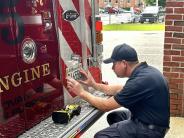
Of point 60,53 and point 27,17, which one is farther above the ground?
point 27,17

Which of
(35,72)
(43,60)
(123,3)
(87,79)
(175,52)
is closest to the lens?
(35,72)

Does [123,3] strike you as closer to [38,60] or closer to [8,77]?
[38,60]

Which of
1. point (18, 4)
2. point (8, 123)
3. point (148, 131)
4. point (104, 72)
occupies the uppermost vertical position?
point (18, 4)

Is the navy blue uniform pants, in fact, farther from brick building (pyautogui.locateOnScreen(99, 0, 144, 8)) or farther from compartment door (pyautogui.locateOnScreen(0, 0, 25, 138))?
brick building (pyautogui.locateOnScreen(99, 0, 144, 8))

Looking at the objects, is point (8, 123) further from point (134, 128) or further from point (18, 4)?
point (134, 128)

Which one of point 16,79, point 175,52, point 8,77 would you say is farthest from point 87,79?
point 175,52

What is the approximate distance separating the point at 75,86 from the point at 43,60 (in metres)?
0.43

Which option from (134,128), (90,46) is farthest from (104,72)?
(134,128)

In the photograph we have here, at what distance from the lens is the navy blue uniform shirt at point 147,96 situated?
3.40 meters

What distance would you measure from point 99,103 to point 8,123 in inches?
38.6

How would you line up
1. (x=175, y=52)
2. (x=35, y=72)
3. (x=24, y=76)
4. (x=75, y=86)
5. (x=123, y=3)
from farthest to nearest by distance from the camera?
(x=123, y=3)
(x=175, y=52)
(x=75, y=86)
(x=35, y=72)
(x=24, y=76)

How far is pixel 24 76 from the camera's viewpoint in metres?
3.18

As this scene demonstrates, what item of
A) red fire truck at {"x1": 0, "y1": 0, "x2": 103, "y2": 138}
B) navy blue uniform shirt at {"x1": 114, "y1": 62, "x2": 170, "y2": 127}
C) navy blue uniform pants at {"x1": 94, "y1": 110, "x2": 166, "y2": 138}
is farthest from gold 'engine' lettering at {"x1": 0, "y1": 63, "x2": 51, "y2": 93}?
navy blue uniform pants at {"x1": 94, "y1": 110, "x2": 166, "y2": 138}

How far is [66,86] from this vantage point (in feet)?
12.5
